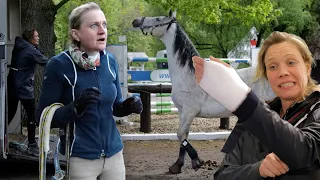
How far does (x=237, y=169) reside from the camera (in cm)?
161

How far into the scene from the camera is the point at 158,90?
10.9 metres

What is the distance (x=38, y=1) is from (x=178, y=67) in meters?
4.39

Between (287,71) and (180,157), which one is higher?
(287,71)

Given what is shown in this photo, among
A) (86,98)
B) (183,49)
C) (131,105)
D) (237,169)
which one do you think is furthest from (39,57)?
(237,169)

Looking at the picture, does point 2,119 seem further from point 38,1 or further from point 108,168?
point 38,1

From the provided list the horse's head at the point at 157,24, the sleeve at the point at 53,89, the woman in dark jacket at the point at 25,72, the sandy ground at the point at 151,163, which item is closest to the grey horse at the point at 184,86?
the horse's head at the point at 157,24

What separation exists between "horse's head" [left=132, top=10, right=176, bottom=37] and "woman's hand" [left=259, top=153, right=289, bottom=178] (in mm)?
6097

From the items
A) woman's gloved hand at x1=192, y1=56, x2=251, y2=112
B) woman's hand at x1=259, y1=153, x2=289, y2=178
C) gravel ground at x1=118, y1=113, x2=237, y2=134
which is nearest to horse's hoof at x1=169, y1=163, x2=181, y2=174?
gravel ground at x1=118, y1=113, x2=237, y2=134

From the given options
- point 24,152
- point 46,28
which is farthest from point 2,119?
point 46,28

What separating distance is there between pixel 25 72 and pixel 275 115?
6.44 meters

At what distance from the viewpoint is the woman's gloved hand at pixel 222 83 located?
4.22ft

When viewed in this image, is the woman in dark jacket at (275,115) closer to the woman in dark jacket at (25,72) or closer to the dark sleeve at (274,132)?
the dark sleeve at (274,132)

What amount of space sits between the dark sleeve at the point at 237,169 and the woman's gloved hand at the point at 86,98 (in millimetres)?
1074

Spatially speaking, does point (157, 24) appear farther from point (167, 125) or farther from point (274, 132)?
point (274, 132)
